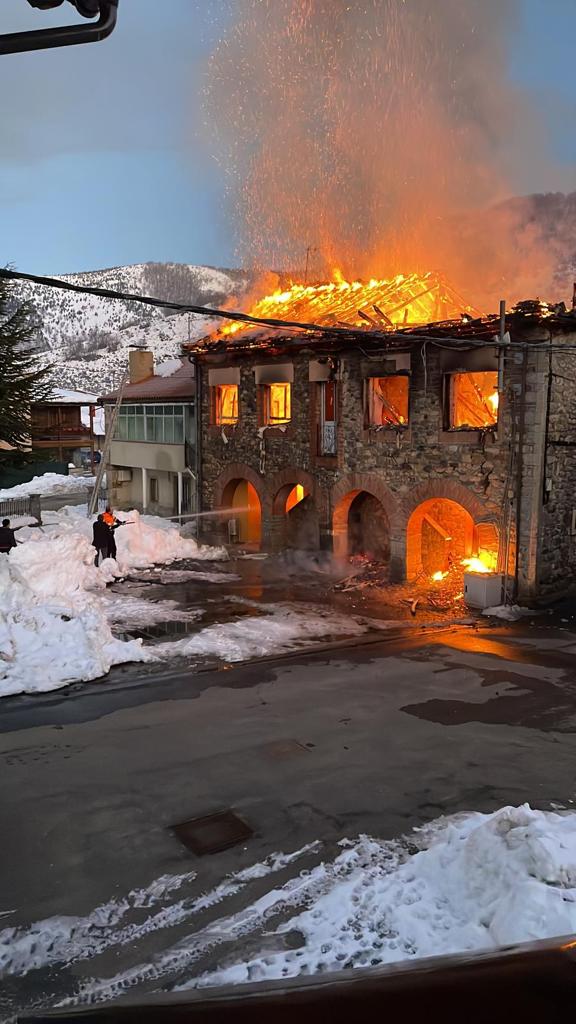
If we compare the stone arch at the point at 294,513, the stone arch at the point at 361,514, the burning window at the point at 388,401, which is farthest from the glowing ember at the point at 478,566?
the stone arch at the point at 294,513

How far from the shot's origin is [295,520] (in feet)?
74.9

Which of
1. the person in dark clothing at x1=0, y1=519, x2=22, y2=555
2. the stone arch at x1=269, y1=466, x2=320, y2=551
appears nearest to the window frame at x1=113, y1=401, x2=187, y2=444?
the stone arch at x1=269, y1=466, x2=320, y2=551

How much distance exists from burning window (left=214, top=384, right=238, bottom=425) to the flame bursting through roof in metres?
1.78

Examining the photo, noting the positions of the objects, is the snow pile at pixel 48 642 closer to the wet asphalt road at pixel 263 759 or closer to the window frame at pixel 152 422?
the wet asphalt road at pixel 263 759

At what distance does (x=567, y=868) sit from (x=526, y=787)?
108 inches

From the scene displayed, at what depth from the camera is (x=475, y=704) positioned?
10203 mm

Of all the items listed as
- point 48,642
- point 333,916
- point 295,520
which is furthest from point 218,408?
point 333,916

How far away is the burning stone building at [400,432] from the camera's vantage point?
52.2 feet

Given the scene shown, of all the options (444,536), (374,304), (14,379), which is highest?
(374,304)

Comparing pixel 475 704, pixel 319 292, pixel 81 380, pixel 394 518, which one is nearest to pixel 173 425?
pixel 319 292

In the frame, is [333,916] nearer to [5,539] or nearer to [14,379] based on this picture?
[5,539]

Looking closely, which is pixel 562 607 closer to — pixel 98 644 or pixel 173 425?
pixel 98 644

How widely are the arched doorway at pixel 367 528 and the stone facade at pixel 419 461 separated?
33 mm

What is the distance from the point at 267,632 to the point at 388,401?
871 centimetres
